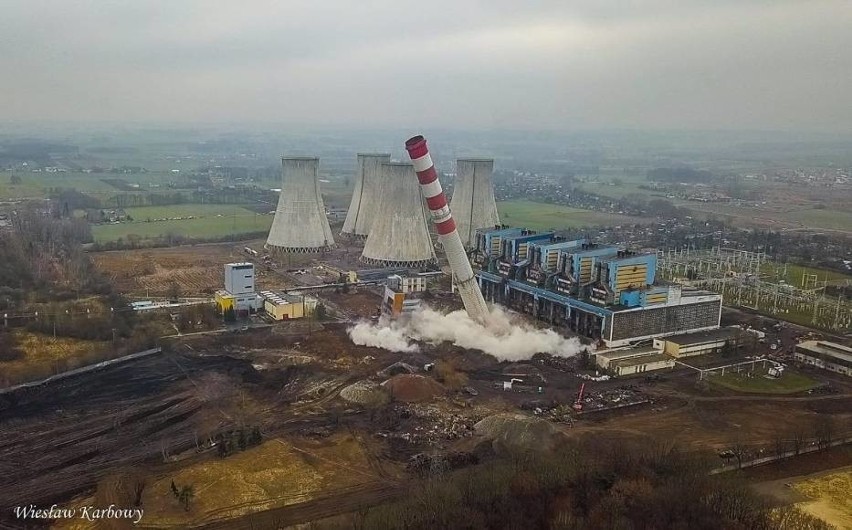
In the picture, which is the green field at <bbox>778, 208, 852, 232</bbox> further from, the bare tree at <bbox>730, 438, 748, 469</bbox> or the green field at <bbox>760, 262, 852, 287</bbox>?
the bare tree at <bbox>730, 438, 748, 469</bbox>

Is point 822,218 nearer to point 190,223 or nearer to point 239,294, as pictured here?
point 239,294

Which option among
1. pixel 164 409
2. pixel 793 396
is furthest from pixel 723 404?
pixel 164 409

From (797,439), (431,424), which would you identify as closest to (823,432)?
(797,439)

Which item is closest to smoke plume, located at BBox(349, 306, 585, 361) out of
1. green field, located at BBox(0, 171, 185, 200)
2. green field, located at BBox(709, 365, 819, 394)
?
green field, located at BBox(709, 365, 819, 394)

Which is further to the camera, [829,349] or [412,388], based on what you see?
[829,349]

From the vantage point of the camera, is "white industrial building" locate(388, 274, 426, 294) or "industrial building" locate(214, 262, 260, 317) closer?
"industrial building" locate(214, 262, 260, 317)

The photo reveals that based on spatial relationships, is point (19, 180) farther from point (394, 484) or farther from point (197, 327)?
point (394, 484)
